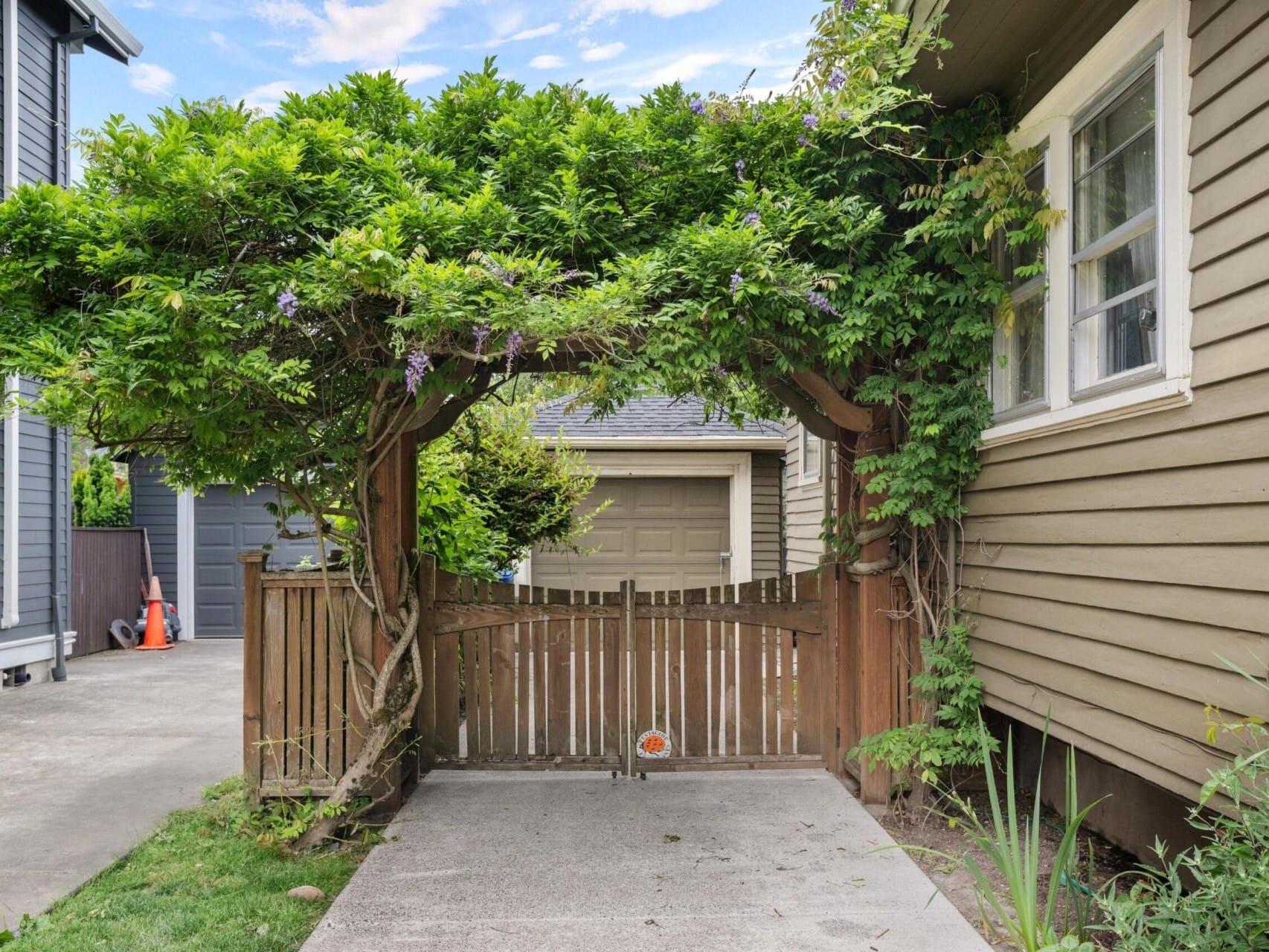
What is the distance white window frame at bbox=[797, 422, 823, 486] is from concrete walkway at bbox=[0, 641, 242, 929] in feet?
18.1

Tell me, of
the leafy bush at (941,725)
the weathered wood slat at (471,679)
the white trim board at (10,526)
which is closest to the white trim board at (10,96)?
the white trim board at (10,526)

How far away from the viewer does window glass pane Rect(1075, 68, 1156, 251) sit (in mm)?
3105

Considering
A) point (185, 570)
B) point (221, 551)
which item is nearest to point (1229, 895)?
point (221, 551)

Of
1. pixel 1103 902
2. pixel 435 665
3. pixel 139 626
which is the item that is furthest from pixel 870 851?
pixel 139 626

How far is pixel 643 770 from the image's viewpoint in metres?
5.00

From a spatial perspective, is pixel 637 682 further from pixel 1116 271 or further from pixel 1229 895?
pixel 1229 895

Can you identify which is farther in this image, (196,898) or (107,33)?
(107,33)

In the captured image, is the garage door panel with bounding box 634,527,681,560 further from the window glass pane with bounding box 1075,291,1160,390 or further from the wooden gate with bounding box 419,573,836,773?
the window glass pane with bounding box 1075,291,1160,390

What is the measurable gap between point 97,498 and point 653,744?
10198 mm

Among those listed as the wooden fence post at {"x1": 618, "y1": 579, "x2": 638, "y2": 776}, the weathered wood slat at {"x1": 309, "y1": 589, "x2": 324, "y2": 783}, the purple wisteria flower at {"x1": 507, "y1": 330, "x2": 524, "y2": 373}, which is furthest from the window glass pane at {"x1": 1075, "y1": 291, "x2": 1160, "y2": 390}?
the weathered wood slat at {"x1": 309, "y1": 589, "x2": 324, "y2": 783}

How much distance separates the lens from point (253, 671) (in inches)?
171

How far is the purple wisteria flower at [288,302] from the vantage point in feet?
11.3

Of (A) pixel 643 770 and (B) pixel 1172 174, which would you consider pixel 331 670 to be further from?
(B) pixel 1172 174

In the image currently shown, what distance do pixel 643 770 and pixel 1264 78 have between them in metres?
4.07
